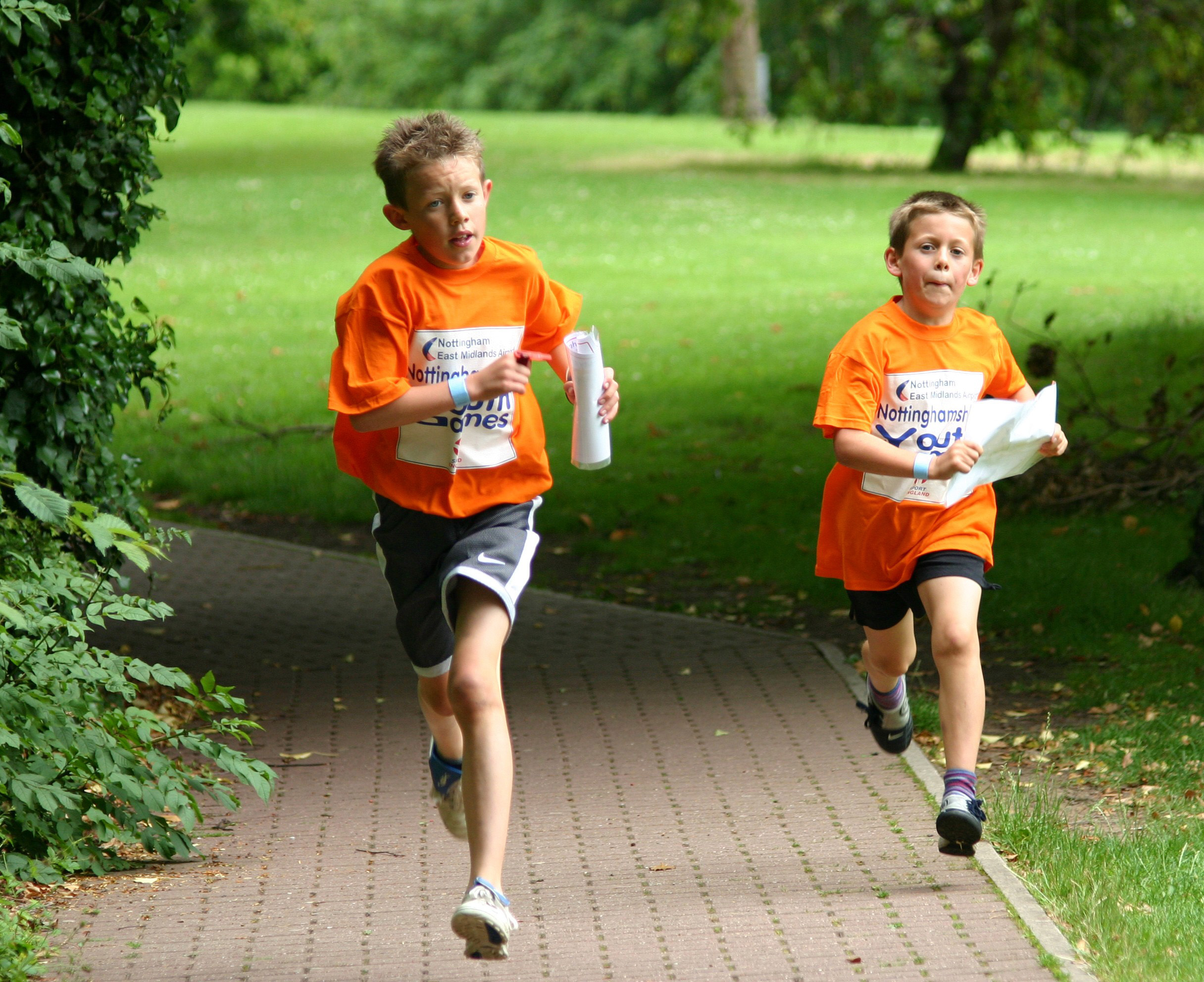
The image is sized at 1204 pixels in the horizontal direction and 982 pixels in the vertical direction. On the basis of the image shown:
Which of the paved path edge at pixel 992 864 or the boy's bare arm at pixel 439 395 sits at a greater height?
the boy's bare arm at pixel 439 395

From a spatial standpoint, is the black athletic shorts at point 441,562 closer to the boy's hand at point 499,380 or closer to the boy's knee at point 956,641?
the boy's hand at point 499,380

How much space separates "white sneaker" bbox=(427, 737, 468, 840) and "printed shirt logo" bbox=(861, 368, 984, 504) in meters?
1.53

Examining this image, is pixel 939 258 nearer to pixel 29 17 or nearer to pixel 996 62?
pixel 29 17

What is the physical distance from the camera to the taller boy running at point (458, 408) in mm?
3947

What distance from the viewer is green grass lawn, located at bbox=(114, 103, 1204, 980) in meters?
7.72

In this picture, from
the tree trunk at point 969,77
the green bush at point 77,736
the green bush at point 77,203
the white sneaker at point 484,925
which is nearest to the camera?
the white sneaker at point 484,925

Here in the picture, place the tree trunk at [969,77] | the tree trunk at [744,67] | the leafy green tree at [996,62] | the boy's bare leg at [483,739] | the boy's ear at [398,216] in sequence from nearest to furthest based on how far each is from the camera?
the boy's bare leg at [483,739] → the boy's ear at [398,216] → the leafy green tree at [996,62] → the tree trunk at [969,77] → the tree trunk at [744,67]

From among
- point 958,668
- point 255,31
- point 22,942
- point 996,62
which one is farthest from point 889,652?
point 255,31

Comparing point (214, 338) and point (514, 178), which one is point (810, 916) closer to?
point (214, 338)

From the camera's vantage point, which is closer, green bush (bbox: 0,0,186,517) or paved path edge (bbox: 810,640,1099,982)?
paved path edge (bbox: 810,640,1099,982)

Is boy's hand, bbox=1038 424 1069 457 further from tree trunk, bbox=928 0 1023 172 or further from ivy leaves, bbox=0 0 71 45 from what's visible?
tree trunk, bbox=928 0 1023 172

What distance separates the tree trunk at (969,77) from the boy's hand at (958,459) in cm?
2084

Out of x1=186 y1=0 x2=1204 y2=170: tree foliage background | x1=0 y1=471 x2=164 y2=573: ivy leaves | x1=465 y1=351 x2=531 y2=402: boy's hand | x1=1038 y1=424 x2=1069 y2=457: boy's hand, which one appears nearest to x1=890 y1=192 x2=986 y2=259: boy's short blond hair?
x1=1038 y1=424 x2=1069 y2=457: boy's hand

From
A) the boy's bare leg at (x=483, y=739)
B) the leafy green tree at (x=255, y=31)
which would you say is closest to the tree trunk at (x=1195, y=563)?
the boy's bare leg at (x=483, y=739)
